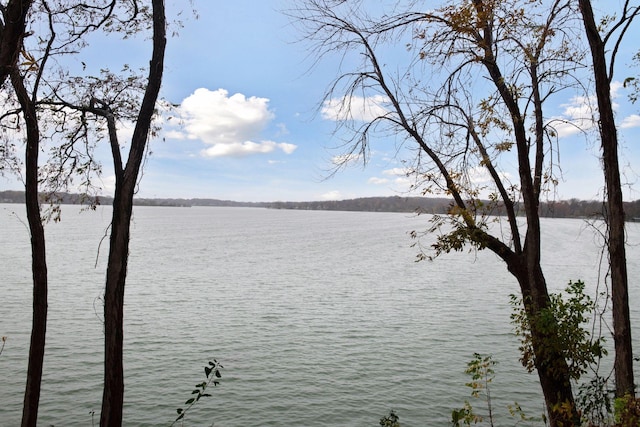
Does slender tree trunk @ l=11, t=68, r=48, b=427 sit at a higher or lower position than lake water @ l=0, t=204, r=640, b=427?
higher

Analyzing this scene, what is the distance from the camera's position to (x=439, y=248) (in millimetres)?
10328

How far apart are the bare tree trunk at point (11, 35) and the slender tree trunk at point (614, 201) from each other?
8360mm

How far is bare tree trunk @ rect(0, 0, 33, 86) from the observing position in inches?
268

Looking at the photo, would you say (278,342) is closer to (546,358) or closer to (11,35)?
(546,358)

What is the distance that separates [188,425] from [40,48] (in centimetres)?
920

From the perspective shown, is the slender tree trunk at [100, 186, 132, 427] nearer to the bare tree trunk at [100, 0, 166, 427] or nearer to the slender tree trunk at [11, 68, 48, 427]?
the bare tree trunk at [100, 0, 166, 427]

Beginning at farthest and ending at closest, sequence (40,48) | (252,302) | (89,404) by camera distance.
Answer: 1. (252,302)
2. (89,404)
3. (40,48)

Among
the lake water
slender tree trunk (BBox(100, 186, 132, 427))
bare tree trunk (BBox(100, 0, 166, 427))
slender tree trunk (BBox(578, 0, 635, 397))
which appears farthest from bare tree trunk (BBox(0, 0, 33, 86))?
slender tree trunk (BBox(578, 0, 635, 397))

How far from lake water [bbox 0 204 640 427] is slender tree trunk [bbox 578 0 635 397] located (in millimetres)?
1646

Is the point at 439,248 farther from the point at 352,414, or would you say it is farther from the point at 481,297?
the point at 481,297

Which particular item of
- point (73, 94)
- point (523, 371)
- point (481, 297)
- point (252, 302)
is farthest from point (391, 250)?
point (73, 94)

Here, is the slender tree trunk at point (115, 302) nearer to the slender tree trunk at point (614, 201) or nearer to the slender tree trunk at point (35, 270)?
the slender tree trunk at point (35, 270)

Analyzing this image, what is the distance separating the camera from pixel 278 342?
1961 cm

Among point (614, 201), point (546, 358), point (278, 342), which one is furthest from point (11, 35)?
point (278, 342)
